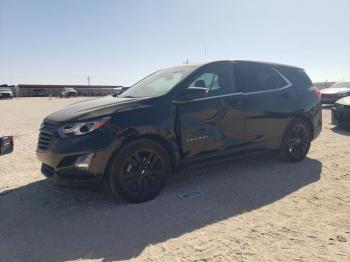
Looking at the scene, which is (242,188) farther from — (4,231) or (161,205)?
(4,231)

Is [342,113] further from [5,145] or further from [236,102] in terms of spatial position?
[5,145]

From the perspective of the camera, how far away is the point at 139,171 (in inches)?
165

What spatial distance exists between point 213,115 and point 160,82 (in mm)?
986

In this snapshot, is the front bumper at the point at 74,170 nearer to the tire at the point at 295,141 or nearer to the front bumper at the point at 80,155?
the front bumper at the point at 80,155

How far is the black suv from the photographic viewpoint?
3908mm

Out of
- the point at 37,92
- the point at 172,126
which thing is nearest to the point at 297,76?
the point at 172,126

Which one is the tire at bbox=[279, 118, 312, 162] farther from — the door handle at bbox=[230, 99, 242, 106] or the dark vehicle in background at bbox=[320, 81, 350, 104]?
the dark vehicle in background at bbox=[320, 81, 350, 104]

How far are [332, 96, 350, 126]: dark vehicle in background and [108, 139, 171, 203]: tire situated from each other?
7.01 meters

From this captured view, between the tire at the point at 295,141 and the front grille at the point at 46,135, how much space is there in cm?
381

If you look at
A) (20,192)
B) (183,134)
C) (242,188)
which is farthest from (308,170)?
(20,192)

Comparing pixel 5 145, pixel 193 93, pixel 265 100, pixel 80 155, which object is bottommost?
pixel 80 155

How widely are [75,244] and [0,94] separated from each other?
4919cm

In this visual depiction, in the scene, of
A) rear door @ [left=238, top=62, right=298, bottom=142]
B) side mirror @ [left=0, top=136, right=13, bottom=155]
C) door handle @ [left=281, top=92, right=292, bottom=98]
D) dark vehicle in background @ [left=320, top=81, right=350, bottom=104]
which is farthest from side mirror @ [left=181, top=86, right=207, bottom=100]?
dark vehicle in background @ [left=320, top=81, right=350, bottom=104]

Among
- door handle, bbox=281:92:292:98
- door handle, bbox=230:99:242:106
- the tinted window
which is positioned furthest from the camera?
door handle, bbox=281:92:292:98
